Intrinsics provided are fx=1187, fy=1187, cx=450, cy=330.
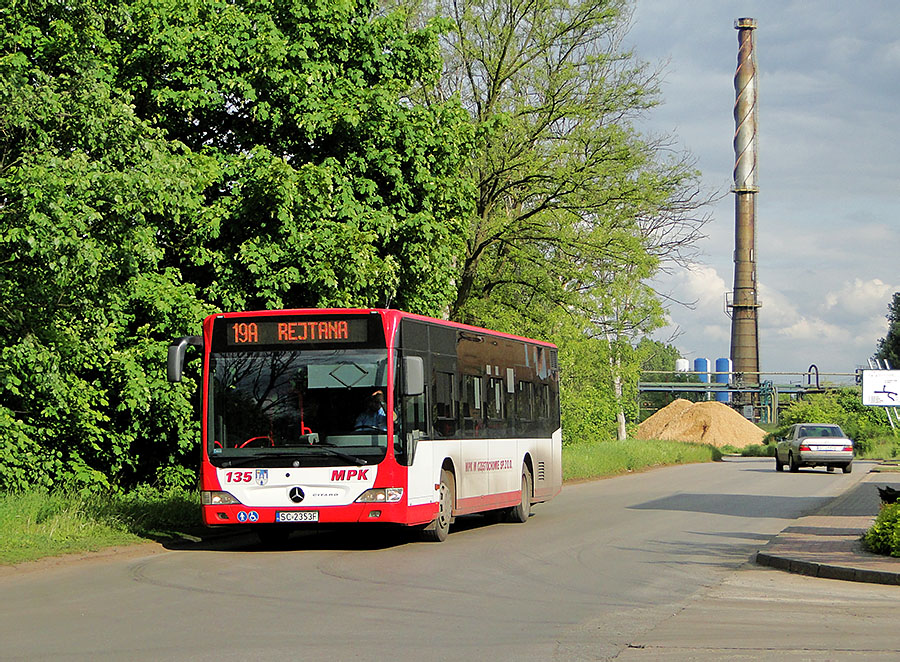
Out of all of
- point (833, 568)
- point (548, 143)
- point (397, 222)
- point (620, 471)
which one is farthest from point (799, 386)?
point (833, 568)

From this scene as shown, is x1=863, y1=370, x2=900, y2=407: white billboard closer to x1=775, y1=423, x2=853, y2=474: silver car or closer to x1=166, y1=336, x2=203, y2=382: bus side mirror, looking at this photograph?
x1=775, y1=423, x2=853, y2=474: silver car

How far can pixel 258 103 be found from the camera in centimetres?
2177

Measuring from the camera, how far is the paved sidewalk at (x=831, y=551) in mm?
12570

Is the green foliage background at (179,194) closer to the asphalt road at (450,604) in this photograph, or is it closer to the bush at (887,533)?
the asphalt road at (450,604)

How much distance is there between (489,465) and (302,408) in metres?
4.60

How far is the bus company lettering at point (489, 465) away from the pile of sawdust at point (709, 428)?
7782 centimetres

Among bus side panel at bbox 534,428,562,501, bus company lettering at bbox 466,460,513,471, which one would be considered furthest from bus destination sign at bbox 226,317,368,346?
bus side panel at bbox 534,428,562,501

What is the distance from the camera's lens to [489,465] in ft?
63.5

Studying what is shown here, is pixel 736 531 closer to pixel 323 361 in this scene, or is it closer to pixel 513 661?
pixel 323 361

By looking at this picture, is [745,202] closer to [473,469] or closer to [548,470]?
[548,470]

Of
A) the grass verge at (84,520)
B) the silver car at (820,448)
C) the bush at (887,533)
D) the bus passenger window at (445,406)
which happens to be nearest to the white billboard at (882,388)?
the silver car at (820,448)

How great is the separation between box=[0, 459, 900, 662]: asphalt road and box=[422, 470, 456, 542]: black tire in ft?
0.91

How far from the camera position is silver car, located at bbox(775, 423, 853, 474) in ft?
144

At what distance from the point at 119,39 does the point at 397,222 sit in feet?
20.1
